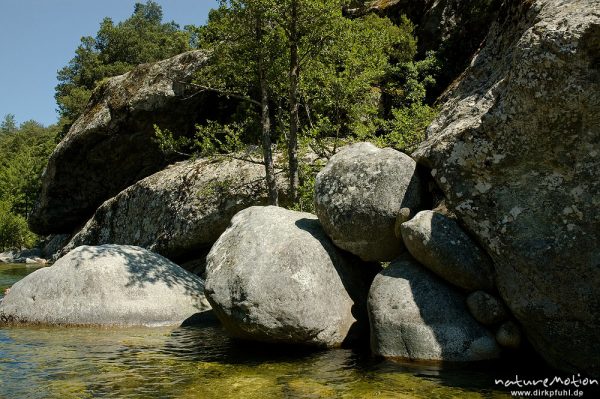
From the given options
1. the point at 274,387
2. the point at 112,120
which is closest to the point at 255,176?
the point at 112,120

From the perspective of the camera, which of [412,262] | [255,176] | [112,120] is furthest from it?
[112,120]

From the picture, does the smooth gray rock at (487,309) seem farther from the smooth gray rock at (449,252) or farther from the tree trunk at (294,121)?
the tree trunk at (294,121)

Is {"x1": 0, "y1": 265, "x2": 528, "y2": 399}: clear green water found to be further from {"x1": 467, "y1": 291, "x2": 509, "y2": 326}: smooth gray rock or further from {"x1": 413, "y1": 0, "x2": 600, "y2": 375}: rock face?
{"x1": 413, "y1": 0, "x2": 600, "y2": 375}: rock face

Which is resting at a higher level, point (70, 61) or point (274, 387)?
point (70, 61)

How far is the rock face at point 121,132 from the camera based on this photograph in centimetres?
2519

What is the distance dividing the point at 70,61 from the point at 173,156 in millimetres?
65553

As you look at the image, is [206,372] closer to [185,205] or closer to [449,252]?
[449,252]

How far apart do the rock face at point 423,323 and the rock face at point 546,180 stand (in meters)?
0.88

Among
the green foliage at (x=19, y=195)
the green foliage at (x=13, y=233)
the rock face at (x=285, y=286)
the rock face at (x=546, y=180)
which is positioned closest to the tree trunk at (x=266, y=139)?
the rock face at (x=285, y=286)

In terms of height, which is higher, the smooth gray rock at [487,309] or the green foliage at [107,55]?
the green foliage at [107,55]

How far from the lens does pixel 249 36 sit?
19031 millimetres

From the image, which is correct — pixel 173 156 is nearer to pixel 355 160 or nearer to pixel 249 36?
pixel 249 36

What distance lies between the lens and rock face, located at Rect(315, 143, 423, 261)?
10508mm

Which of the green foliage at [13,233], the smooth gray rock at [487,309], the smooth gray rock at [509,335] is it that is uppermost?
the green foliage at [13,233]
